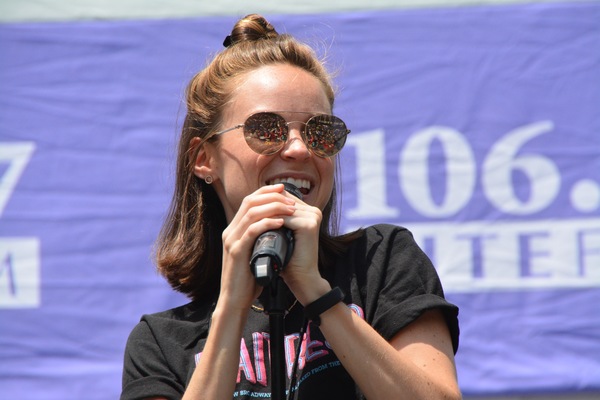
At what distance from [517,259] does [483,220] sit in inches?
7.2

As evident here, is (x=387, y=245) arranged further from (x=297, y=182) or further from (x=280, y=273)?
(x=280, y=273)

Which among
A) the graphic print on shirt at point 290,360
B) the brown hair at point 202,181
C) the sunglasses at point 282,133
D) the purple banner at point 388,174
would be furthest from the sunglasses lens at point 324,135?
the purple banner at point 388,174

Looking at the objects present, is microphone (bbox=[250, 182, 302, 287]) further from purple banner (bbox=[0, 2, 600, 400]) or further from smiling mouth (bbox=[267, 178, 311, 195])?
purple banner (bbox=[0, 2, 600, 400])

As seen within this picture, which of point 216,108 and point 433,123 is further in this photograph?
point 433,123

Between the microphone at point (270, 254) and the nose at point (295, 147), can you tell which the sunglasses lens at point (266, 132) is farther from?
the microphone at point (270, 254)

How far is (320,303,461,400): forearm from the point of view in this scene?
1.36m

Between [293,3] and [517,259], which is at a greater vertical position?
[293,3]

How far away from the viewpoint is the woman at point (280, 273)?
1.37 m

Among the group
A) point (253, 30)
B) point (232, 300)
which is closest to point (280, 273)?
point (232, 300)

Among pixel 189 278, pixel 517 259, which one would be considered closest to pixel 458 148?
pixel 517 259

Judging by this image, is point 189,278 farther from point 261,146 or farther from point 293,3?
point 293,3

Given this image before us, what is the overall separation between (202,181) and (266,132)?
32cm

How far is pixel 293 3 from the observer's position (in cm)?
322

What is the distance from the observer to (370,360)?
4.49 ft
